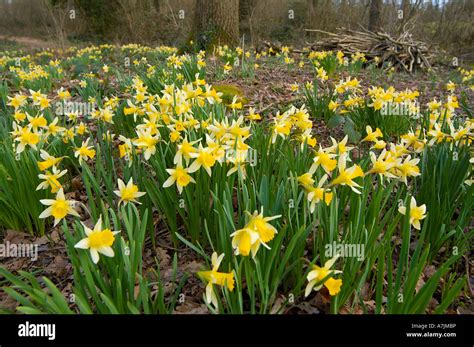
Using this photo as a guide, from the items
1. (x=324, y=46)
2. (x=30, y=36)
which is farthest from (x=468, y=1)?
(x=30, y=36)

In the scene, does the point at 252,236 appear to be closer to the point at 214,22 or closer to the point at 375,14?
the point at 214,22

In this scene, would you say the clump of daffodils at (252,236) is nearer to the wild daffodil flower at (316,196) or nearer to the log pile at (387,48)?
the wild daffodil flower at (316,196)

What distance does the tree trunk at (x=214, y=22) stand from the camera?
6.97 m

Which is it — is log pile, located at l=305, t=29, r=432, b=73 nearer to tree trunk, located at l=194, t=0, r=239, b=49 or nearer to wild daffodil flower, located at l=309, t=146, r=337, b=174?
tree trunk, located at l=194, t=0, r=239, b=49

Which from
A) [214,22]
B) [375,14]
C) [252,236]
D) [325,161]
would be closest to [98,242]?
[252,236]

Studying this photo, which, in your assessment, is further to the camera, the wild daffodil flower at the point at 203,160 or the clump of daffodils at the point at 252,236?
the wild daffodil flower at the point at 203,160

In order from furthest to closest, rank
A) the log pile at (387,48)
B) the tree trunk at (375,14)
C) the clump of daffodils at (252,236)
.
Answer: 1. the tree trunk at (375,14)
2. the log pile at (387,48)
3. the clump of daffodils at (252,236)

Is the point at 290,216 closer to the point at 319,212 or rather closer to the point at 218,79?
the point at 319,212

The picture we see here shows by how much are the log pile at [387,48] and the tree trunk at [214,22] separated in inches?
75.4

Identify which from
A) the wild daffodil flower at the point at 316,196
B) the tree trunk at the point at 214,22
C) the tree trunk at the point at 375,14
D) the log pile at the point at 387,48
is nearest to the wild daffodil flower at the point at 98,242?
the wild daffodil flower at the point at 316,196

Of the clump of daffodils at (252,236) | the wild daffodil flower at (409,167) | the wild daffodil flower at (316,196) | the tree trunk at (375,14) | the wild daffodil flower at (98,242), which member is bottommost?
the wild daffodil flower at (98,242)

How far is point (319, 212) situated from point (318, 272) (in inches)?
12.5

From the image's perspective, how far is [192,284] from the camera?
1649mm

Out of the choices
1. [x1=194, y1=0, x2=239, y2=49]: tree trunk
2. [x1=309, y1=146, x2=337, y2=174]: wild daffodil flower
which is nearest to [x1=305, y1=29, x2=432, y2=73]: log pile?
[x1=194, y1=0, x2=239, y2=49]: tree trunk
